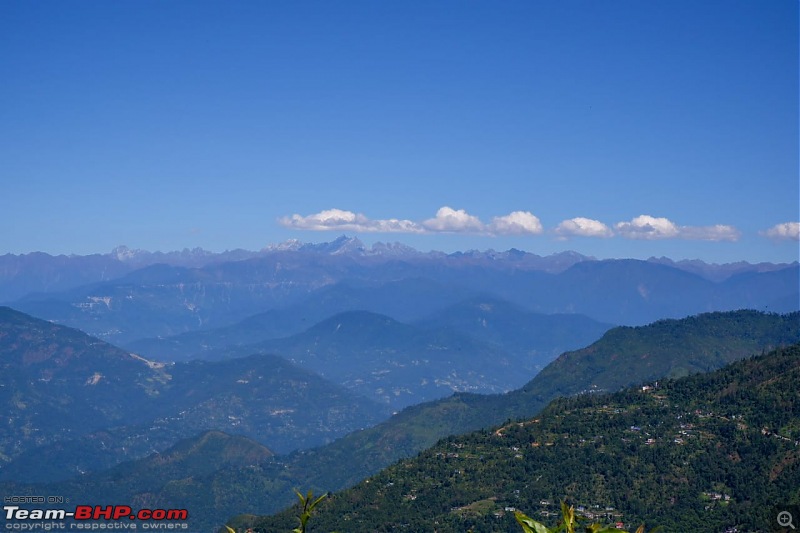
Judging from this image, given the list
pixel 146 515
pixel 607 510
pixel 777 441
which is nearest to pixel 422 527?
pixel 607 510

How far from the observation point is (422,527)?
652ft

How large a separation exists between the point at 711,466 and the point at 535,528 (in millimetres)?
187023

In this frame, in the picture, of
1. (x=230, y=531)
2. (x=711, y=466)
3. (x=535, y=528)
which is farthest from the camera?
(x=711, y=466)

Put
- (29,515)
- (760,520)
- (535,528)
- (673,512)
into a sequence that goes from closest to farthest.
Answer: (535,528) < (29,515) < (760,520) < (673,512)

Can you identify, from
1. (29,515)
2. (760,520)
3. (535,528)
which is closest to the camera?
(535,528)

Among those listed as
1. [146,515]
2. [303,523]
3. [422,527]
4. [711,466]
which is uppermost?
[303,523]

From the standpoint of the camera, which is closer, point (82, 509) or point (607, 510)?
point (82, 509)

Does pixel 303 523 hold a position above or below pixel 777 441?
above

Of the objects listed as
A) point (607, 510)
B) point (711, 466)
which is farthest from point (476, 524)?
point (711, 466)

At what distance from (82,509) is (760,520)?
4821 inches

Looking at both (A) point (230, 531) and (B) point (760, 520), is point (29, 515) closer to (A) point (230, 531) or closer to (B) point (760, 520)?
(A) point (230, 531)

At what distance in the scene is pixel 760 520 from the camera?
513 ft

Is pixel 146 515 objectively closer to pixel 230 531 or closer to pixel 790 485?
pixel 230 531

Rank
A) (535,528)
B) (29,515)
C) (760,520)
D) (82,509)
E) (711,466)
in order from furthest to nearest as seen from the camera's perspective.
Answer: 1. (711,466)
2. (760,520)
3. (82,509)
4. (29,515)
5. (535,528)
